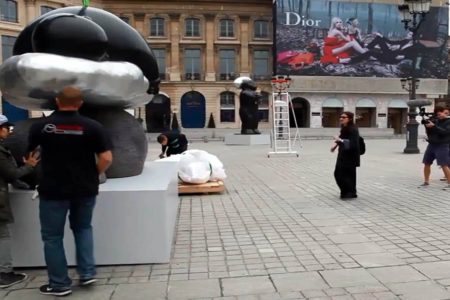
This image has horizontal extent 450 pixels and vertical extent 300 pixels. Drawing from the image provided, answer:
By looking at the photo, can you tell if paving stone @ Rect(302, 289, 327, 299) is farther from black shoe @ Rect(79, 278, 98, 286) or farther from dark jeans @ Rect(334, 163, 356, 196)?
dark jeans @ Rect(334, 163, 356, 196)

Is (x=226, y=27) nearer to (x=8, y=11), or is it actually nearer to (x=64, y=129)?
(x=8, y=11)

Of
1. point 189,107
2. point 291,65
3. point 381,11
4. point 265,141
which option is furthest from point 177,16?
point 265,141

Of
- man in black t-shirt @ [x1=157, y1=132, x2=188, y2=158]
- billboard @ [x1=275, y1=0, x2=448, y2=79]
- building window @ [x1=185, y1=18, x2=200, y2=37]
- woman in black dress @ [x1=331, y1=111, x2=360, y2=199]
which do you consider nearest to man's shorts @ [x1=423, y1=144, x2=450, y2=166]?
woman in black dress @ [x1=331, y1=111, x2=360, y2=199]

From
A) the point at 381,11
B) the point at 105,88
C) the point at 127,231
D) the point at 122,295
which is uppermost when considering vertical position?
the point at 381,11

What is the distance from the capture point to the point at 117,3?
5247cm

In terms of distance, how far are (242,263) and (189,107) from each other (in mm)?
49211

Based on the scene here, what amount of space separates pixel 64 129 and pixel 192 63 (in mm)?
51426

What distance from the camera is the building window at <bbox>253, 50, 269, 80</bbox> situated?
5425 centimetres

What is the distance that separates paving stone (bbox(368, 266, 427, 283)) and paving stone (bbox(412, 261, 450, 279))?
82 mm

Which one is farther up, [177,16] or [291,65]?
[177,16]

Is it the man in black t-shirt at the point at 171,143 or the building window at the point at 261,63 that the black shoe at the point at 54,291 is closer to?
the man in black t-shirt at the point at 171,143

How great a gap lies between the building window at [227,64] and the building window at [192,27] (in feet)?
12.1

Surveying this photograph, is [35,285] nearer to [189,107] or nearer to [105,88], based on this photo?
[105,88]

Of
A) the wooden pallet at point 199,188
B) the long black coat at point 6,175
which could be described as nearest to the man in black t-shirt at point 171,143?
the wooden pallet at point 199,188
